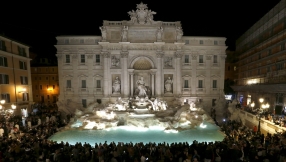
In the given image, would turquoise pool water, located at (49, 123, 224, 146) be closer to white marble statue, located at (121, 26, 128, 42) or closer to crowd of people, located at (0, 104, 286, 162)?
crowd of people, located at (0, 104, 286, 162)

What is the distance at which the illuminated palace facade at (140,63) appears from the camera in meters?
29.6

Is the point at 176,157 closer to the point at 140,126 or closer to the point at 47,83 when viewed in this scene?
the point at 140,126

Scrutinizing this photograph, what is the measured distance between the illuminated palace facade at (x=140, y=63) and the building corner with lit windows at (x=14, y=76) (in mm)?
5214

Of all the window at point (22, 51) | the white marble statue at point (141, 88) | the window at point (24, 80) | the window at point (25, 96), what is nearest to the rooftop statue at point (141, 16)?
the white marble statue at point (141, 88)

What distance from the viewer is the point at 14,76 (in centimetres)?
2661

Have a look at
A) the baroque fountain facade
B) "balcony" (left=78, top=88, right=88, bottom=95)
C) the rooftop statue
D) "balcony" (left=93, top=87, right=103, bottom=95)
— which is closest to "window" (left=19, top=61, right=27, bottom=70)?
the baroque fountain facade

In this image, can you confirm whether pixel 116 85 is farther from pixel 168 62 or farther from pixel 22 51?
pixel 22 51

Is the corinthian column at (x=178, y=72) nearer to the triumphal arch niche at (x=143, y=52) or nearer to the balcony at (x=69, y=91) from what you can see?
the triumphal arch niche at (x=143, y=52)

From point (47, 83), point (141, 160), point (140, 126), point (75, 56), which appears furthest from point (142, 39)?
point (47, 83)

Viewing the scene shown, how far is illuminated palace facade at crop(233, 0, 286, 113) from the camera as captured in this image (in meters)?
23.5

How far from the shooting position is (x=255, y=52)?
31172 millimetres

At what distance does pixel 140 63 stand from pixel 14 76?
18924 millimetres

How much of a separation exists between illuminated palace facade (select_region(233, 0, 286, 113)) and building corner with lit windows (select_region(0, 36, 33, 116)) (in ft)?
107

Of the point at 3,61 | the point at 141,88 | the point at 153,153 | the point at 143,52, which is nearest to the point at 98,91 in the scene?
the point at 141,88
